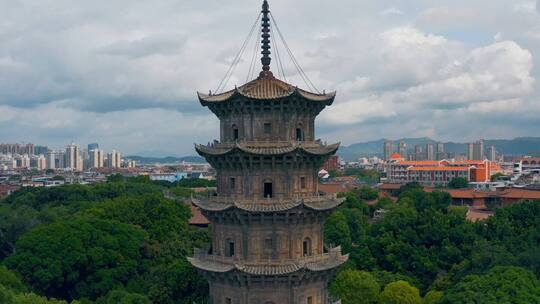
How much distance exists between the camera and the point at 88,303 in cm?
3969

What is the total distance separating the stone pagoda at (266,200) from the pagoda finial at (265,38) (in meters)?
0.08

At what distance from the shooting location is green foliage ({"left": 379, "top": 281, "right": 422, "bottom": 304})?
1442 inches

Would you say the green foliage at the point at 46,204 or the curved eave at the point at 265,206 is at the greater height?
the curved eave at the point at 265,206

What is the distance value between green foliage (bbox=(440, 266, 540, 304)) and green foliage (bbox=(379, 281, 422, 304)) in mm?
3923

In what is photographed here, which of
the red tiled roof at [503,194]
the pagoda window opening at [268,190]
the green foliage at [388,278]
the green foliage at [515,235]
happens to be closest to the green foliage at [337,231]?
the green foliage at [388,278]

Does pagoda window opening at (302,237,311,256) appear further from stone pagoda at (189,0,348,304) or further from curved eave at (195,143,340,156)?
curved eave at (195,143,340,156)

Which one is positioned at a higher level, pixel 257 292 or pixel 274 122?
pixel 274 122

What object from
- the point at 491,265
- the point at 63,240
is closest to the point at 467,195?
the point at 491,265

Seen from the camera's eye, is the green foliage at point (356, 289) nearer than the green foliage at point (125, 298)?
No

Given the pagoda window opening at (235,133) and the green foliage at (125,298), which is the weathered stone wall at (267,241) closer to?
the pagoda window opening at (235,133)

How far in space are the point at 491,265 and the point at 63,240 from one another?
2975cm

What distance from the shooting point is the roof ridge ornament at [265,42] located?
89.7 feet

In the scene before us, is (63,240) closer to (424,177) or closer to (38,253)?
(38,253)

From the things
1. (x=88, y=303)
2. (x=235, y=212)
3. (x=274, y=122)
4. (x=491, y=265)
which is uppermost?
(x=274, y=122)
